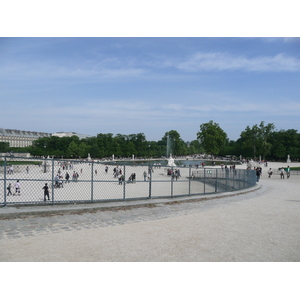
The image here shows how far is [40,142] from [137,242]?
13920cm

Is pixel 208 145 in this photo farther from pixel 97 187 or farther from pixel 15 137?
pixel 15 137

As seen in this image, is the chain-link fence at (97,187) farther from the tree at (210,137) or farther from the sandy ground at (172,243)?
the tree at (210,137)

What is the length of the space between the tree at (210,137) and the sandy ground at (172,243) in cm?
9728

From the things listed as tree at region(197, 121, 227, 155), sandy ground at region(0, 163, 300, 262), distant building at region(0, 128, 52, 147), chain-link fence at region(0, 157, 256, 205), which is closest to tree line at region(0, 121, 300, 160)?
tree at region(197, 121, 227, 155)

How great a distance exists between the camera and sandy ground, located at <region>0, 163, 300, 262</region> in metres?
5.84

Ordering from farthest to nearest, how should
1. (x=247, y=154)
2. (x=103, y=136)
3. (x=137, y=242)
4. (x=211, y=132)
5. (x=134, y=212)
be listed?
(x=103, y=136), (x=247, y=154), (x=211, y=132), (x=134, y=212), (x=137, y=242)

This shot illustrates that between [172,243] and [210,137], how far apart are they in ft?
330

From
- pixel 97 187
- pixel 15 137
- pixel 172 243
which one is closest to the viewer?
pixel 172 243

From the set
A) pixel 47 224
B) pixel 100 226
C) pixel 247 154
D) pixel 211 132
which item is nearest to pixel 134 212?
pixel 100 226

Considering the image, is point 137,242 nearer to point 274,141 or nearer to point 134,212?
point 134,212

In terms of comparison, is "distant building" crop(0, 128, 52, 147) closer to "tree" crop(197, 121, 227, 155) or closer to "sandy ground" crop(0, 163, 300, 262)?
"tree" crop(197, 121, 227, 155)

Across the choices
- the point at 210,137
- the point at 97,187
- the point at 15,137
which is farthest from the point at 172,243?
the point at 15,137

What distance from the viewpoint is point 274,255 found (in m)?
6.04

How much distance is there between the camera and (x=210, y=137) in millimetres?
104500
